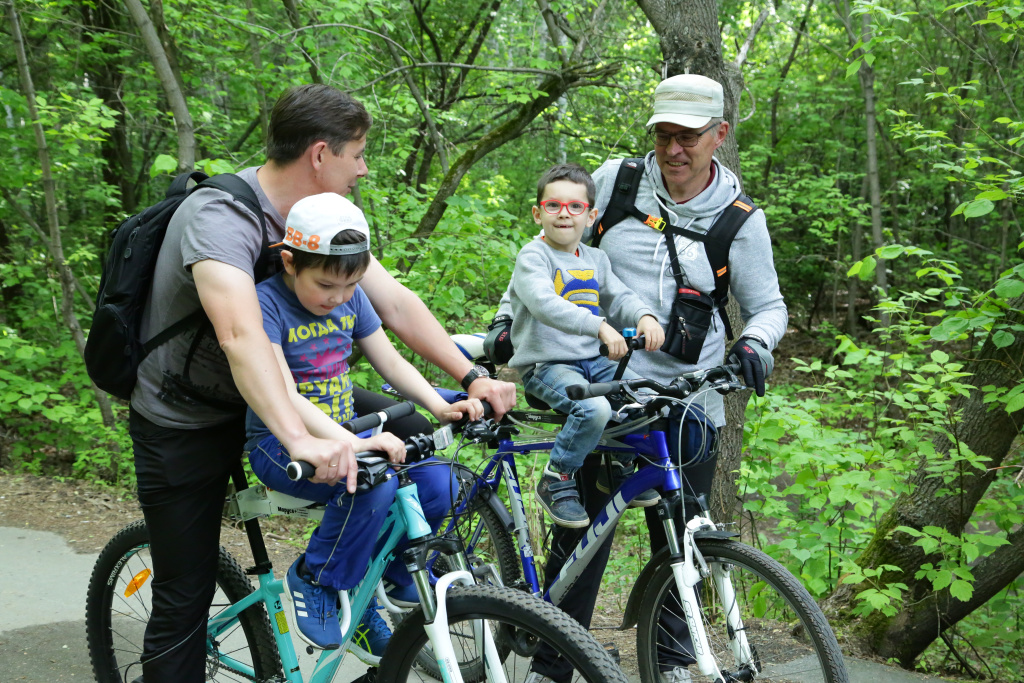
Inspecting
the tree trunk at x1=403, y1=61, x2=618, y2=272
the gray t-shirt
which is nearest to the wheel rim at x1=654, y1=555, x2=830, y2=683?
the gray t-shirt

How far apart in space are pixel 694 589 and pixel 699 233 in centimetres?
119

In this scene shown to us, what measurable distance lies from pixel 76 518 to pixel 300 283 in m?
4.49

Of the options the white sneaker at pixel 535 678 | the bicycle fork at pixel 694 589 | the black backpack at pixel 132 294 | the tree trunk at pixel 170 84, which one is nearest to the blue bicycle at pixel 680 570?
the bicycle fork at pixel 694 589

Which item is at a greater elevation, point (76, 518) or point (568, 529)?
point (568, 529)

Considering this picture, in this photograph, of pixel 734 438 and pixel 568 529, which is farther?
pixel 734 438

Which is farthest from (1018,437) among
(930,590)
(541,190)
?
(541,190)

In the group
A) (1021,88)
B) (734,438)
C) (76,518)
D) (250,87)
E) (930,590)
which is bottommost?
(76,518)

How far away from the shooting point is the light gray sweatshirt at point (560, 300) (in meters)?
2.71

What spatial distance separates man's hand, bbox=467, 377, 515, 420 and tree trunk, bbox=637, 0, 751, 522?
215cm

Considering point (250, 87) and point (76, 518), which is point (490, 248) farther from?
point (250, 87)

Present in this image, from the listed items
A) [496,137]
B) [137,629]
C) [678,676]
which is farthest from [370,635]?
[496,137]

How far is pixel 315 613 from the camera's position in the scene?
7.70 ft

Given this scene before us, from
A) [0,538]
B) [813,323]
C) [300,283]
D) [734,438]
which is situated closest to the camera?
[300,283]

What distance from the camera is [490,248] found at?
5.45 m
